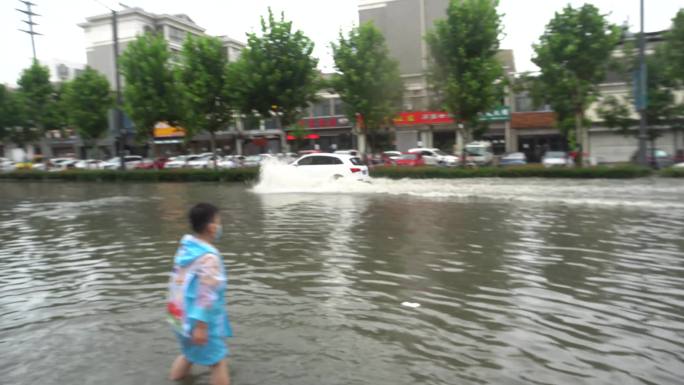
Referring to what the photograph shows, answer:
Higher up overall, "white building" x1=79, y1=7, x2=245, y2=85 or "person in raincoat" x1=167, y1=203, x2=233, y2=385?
"white building" x1=79, y1=7, x2=245, y2=85

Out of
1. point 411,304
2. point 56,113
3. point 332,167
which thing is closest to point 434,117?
point 332,167

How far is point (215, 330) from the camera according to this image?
367 centimetres

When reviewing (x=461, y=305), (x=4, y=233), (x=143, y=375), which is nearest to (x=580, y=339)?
(x=461, y=305)

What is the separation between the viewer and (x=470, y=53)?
26859 mm

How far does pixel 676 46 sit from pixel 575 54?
4.70m

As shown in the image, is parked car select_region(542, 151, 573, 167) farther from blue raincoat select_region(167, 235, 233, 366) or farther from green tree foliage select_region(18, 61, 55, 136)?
green tree foliage select_region(18, 61, 55, 136)

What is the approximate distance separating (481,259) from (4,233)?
35.7ft

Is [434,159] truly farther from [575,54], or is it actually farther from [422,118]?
[575,54]

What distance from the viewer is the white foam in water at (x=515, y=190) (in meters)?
15.4

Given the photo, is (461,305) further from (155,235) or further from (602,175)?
(602,175)

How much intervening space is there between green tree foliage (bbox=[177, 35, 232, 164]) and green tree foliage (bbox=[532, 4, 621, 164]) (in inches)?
702

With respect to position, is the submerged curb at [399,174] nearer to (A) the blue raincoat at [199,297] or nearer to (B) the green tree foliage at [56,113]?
(B) the green tree foliage at [56,113]

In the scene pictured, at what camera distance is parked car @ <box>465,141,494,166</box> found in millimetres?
36062

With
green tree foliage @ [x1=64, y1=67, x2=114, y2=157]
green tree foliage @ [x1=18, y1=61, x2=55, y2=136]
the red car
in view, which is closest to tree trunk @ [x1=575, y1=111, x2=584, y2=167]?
the red car
